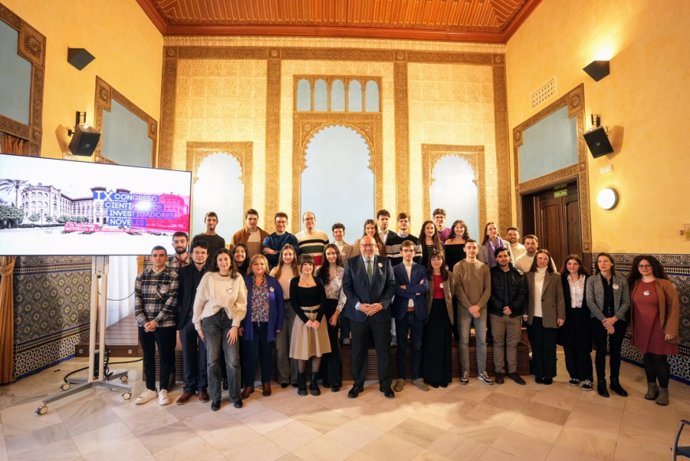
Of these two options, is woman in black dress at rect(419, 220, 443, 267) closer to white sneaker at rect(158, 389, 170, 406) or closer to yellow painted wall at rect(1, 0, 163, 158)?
white sneaker at rect(158, 389, 170, 406)

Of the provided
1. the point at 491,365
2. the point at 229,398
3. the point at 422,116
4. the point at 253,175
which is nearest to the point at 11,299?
the point at 229,398

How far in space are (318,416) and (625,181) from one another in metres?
4.61

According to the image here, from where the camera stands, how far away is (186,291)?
329cm

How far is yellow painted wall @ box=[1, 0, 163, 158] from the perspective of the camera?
159 inches

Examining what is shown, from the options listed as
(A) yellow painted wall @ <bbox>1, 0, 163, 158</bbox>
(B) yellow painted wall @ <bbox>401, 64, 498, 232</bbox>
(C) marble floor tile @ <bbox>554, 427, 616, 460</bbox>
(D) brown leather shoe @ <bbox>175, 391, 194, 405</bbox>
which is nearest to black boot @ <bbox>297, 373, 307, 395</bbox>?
(D) brown leather shoe @ <bbox>175, 391, 194, 405</bbox>

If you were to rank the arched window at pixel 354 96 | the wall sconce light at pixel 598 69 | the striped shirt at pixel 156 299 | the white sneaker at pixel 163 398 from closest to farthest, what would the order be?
the white sneaker at pixel 163 398, the striped shirt at pixel 156 299, the wall sconce light at pixel 598 69, the arched window at pixel 354 96

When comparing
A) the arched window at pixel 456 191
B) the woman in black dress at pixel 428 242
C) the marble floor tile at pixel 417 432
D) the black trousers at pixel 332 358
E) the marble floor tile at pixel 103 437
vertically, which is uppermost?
the arched window at pixel 456 191

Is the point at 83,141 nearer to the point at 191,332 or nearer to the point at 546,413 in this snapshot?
the point at 191,332

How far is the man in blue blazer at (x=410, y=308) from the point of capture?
3514mm

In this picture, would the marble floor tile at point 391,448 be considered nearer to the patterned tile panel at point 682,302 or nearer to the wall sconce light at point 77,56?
the patterned tile panel at point 682,302

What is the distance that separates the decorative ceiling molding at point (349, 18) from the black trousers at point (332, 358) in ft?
18.7

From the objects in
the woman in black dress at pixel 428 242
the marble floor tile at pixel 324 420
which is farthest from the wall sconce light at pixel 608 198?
the marble floor tile at pixel 324 420

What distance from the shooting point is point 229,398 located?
3240 millimetres

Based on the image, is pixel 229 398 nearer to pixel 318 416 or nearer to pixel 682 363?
pixel 318 416
